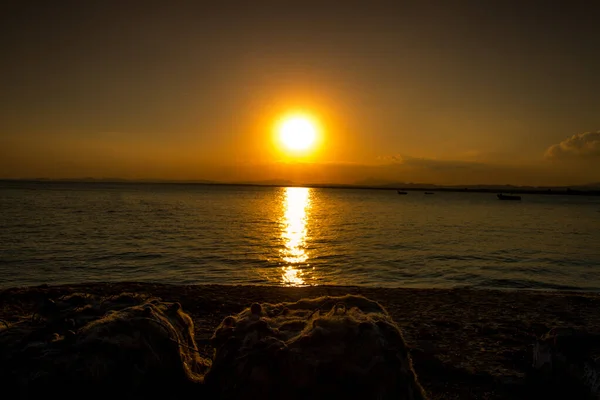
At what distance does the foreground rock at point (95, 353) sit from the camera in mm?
Result: 3984

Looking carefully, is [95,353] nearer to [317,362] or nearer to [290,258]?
[317,362]

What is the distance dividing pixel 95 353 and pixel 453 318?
960 centimetres

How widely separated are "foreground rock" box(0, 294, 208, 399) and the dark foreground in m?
0.52

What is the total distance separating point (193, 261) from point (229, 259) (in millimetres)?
2084

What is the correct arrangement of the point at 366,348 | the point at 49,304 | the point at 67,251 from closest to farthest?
the point at 366,348
the point at 49,304
the point at 67,251

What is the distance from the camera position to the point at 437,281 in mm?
18344

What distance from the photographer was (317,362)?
4.31 m

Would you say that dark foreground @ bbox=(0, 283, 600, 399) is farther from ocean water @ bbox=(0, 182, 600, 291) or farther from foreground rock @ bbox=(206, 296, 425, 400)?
ocean water @ bbox=(0, 182, 600, 291)

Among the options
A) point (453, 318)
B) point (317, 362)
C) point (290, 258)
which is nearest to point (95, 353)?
point (317, 362)

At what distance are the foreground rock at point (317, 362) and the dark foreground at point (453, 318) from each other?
250 centimetres

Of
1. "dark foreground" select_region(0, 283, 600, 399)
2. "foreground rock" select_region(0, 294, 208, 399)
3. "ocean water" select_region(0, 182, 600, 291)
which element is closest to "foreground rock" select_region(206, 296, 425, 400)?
"foreground rock" select_region(0, 294, 208, 399)

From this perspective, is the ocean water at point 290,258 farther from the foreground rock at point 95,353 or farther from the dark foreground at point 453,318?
the foreground rock at point 95,353

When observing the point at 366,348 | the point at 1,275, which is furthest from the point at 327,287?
the point at 1,275

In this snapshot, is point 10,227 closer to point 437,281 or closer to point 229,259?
point 229,259
